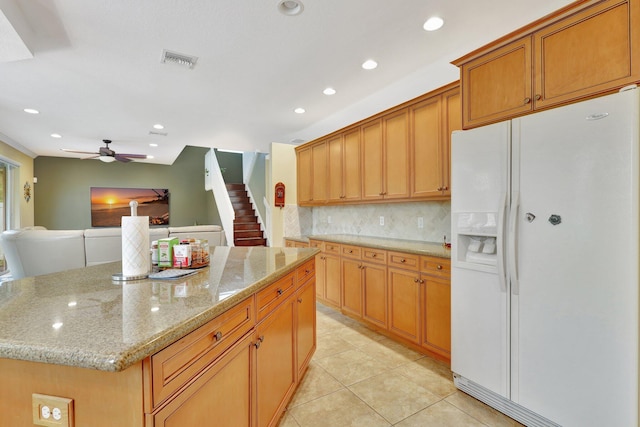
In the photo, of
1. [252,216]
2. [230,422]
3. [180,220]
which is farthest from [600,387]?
[180,220]

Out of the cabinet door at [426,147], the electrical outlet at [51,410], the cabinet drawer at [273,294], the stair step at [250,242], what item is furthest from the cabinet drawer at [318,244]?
the electrical outlet at [51,410]

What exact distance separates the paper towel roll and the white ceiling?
167 centimetres

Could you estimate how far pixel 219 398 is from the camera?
3.55ft

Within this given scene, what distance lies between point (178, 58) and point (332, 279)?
289 centimetres

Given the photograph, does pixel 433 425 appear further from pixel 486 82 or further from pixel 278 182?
pixel 278 182

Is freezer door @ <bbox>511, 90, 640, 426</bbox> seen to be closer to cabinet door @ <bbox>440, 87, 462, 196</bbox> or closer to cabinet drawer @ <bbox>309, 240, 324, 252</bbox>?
cabinet door @ <bbox>440, 87, 462, 196</bbox>

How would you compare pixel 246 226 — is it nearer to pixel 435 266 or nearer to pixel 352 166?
pixel 352 166

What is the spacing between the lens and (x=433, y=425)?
5.85 feet

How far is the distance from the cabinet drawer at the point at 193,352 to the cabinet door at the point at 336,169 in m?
2.93

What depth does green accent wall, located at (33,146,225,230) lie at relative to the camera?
783 cm

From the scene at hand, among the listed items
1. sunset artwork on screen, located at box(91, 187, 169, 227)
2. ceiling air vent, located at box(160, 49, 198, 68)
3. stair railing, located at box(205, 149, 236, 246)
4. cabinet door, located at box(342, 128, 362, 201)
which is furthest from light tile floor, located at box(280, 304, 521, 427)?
sunset artwork on screen, located at box(91, 187, 169, 227)

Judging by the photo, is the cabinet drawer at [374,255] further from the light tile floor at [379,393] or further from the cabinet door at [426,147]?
the light tile floor at [379,393]

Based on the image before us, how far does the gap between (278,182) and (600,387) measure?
423 centimetres

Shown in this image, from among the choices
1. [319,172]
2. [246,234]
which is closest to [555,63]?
[319,172]
